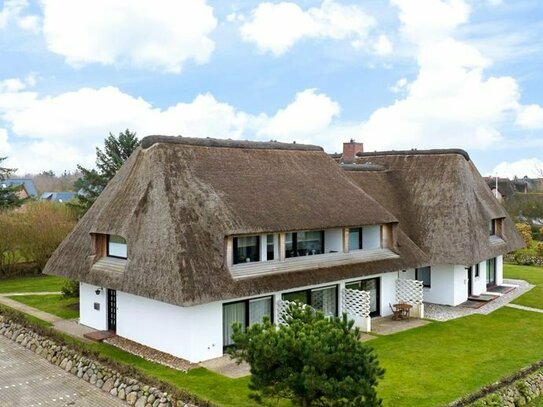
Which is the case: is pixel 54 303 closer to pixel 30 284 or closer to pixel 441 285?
pixel 30 284

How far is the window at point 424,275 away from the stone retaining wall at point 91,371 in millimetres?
15018

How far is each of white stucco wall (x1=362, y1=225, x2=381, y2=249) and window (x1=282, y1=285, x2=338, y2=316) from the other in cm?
314

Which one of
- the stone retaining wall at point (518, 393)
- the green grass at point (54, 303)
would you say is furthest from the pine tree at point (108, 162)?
the stone retaining wall at point (518, 393)

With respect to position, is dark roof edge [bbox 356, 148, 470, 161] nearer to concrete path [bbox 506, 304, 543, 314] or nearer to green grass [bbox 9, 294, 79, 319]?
concrete path [bbox 506, 304, 543, 314]

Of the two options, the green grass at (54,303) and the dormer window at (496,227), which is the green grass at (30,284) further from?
the dormer window at (496,227)

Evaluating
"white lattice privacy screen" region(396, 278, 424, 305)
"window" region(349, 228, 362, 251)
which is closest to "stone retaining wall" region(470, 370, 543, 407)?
"white lattice privacy screen" region(396, 278, 424, 305)

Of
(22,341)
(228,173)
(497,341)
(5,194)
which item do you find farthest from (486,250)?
(5,194)

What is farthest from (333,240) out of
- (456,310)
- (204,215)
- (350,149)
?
(350,149)

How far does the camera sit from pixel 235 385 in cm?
1378

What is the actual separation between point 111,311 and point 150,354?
3402 millimetres

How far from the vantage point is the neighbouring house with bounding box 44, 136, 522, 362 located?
15758 mm

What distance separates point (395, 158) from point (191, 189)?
1399 cm

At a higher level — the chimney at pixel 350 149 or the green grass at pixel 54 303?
the chimney at pixel 350 149

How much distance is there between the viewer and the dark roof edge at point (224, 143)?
60.5ft
